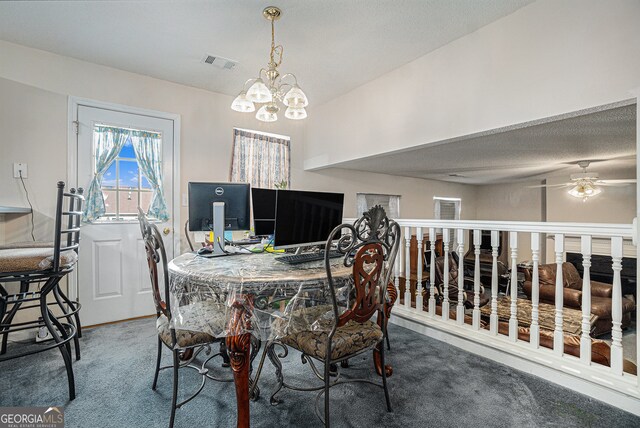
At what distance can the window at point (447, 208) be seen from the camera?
6.80 meters

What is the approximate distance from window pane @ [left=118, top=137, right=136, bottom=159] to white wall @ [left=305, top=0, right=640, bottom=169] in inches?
100

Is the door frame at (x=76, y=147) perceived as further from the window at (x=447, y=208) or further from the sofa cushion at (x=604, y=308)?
the window at (x=447, y=208)

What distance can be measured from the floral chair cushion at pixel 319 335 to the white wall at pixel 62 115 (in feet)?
8.07

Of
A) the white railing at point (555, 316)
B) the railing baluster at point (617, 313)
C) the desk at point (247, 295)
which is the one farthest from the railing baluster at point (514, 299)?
the desk at point (247, 295)

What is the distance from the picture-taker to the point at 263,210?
2240 mm

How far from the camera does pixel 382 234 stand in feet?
5.48

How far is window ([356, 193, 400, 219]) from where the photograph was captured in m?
5.10

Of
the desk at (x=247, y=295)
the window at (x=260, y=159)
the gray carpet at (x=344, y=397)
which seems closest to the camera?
the desk at (x=247, y=295)

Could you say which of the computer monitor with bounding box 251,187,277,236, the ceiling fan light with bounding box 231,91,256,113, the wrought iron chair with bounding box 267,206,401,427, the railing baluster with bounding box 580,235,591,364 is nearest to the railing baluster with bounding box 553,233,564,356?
the railing baluster with bounding box 580,235,591,364

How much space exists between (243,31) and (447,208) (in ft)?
20.6

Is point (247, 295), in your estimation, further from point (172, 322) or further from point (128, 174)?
point (128, 174)

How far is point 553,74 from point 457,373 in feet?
6.93

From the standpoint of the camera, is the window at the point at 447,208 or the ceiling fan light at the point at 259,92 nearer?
the ceiling fan light at the point at 259,92

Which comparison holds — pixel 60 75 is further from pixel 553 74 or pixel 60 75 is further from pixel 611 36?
pixel 611 36
